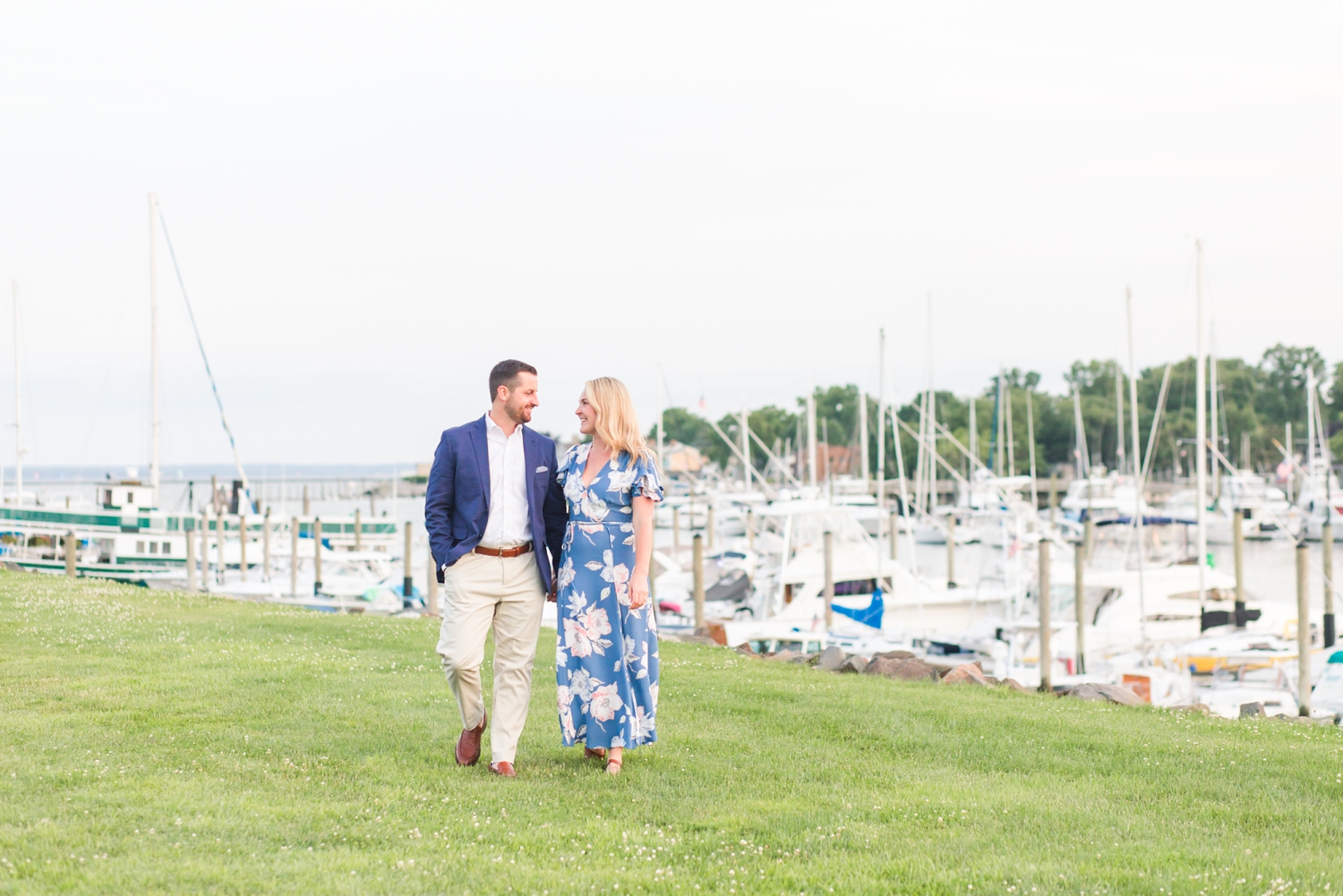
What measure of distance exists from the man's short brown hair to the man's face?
2cm

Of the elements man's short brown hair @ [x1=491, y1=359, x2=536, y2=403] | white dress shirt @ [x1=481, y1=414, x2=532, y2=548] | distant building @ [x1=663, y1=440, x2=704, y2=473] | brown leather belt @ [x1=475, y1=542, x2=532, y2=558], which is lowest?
brown leather belt @ [x1=475, y1=542, x2=532, y2=558]

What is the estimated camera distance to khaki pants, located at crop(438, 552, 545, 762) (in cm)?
731

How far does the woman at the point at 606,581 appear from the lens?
24.5ft

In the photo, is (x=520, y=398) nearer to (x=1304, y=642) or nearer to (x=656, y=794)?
(x=656, y=794)

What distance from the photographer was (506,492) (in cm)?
739

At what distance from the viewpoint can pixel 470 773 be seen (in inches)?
292

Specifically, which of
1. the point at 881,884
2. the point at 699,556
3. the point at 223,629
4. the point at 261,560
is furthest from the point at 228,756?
the point at 261,560

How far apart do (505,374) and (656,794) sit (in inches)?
105

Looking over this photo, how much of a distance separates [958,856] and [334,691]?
6.28m

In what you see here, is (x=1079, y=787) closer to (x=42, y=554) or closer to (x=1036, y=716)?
(x=1036, y=716)

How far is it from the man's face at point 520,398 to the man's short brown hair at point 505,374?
21 mm

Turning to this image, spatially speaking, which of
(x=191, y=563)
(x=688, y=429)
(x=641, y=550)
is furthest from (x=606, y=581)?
(x=688, y=429)

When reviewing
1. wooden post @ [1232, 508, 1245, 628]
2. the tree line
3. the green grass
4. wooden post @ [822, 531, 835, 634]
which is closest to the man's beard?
the green grass

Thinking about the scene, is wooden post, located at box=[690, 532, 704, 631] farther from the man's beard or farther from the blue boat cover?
the man's beard
